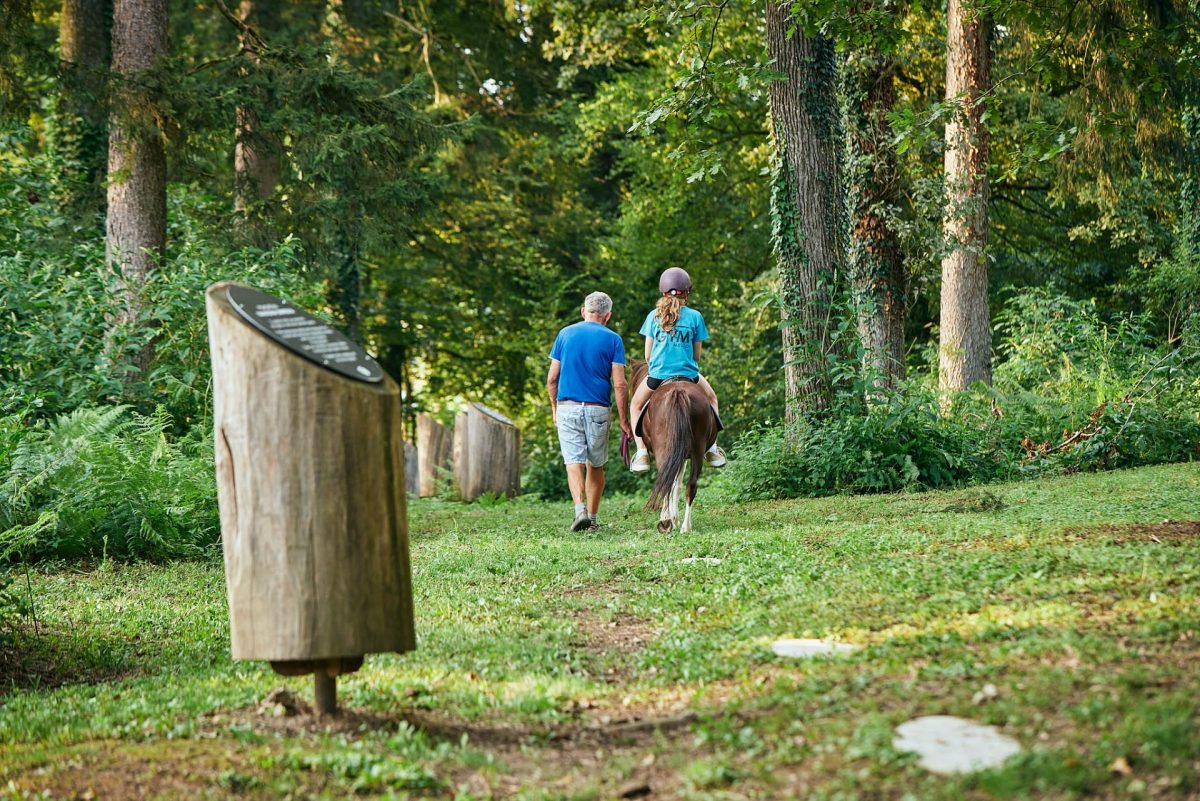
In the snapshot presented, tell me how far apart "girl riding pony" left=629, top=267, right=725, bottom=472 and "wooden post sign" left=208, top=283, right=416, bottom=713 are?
6106 millimetres

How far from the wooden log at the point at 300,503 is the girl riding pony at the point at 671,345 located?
20.1 ft

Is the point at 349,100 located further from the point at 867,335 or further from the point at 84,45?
the point at 867,335

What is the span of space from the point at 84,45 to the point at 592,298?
11367 millimetres

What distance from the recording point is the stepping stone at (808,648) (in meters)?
5.32

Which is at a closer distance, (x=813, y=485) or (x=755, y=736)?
(x=755, y=736)

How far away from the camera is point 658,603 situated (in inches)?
283

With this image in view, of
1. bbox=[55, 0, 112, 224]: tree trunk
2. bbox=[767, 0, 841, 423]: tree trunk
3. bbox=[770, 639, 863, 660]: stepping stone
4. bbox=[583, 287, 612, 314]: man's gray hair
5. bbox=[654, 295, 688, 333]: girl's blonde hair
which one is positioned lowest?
bbox=[770, 639, 863, 660]: stepping stone

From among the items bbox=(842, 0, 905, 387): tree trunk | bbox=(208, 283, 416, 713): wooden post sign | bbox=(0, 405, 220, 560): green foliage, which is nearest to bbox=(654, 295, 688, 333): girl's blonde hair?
bbox=(0, 405, 220, 560): green foliage

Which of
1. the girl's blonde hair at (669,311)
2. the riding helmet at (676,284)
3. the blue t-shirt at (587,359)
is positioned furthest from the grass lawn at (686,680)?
the blue t-shirt at (587,359)

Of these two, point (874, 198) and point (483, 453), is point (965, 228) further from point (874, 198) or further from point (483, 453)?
point (483, 453)

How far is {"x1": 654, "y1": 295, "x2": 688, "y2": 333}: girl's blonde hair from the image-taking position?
34.9 ft

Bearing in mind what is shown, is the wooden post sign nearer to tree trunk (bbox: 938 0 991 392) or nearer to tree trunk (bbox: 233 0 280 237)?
tree trunk (bbox: 233 0 280 237)

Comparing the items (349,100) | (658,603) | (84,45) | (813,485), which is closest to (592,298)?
(813,485)

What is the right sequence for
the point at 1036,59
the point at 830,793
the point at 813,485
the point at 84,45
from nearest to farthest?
the point at 830,793
the point at 1036,59
the point at 813,485
the point at 84,45
